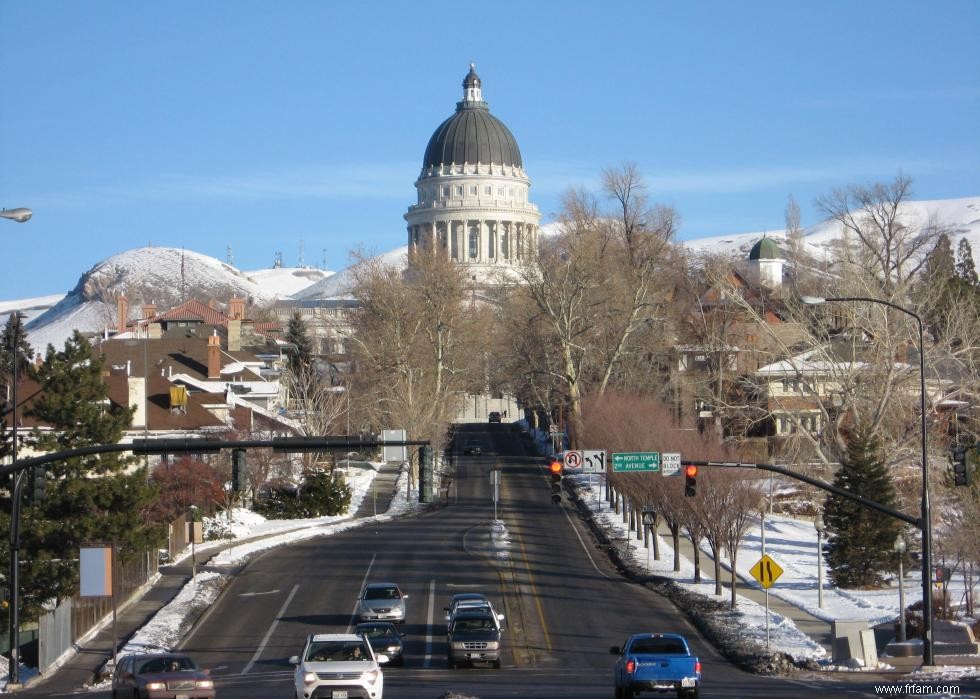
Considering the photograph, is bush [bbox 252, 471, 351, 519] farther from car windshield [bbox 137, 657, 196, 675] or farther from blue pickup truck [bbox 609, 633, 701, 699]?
blue pickup truck [bbox 609, 633, 701, 699]

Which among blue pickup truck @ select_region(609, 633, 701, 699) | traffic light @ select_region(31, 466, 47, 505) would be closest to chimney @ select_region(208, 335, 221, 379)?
traffic light @ select_region(31, 466, 47, 505)

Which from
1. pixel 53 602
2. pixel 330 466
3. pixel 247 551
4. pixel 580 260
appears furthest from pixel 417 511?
pixel 53 602

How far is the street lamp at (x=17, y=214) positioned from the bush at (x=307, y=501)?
52.2 m

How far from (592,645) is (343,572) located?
16.0 m

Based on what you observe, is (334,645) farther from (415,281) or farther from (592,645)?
(415,281)

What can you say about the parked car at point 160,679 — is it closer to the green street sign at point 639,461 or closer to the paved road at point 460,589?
the paved road at point 460,589

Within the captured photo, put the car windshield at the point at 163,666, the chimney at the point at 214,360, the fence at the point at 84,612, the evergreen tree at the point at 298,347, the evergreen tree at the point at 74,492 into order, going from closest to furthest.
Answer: the car windshield at the point at 163,666 < the fence at the point at 84,612 < the evergreen tree at the point at 74,492 < the chimney at the point at 214,360 < the evergreen tree at the point at 298,347

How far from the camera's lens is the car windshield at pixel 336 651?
27906mm

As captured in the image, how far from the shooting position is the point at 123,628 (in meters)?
44.4

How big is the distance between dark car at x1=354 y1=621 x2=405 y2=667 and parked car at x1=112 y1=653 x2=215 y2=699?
9.61 metres

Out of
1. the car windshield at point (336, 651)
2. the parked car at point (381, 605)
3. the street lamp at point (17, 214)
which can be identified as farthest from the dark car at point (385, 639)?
the street lamp at point (17, 214)

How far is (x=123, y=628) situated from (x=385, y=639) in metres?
10.3

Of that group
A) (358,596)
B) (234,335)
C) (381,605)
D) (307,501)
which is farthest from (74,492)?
(234,335)

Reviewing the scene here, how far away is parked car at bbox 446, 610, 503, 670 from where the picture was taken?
36.9 metres
